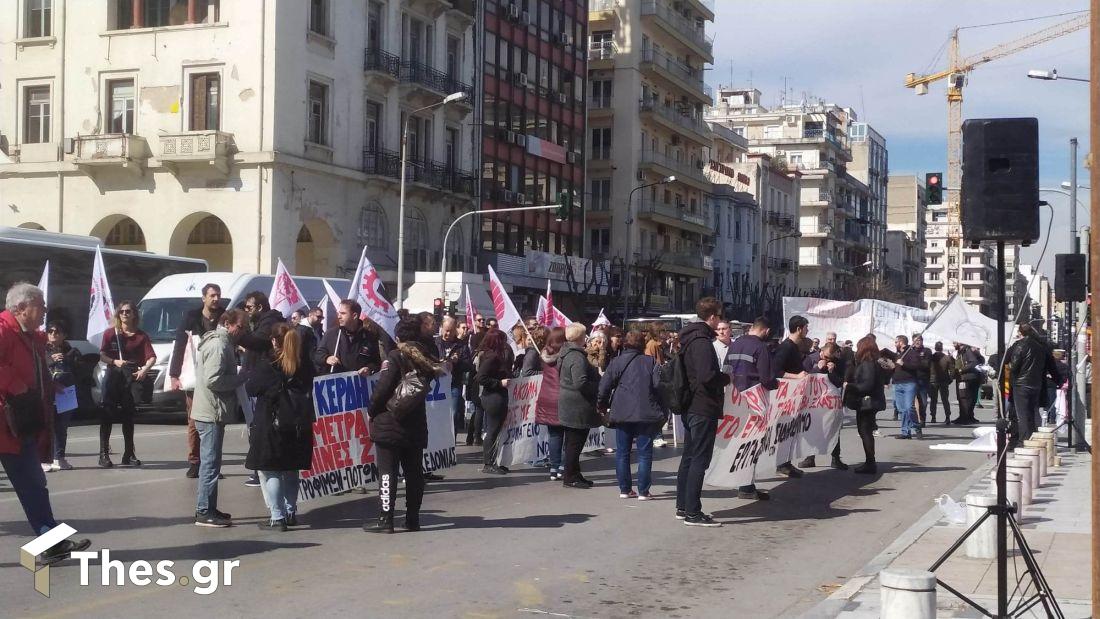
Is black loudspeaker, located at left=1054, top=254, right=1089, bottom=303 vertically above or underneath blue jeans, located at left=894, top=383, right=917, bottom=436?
above

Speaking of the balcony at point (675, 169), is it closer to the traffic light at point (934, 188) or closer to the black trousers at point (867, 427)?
the traffic light at point (934, 188)

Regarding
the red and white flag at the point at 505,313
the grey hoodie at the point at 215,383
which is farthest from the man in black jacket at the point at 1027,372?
the grey hoodie at the point at 215,383

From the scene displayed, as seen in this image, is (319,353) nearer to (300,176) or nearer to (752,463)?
(752,463)

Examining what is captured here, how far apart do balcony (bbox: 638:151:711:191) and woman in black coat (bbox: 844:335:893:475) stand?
54.0 metres

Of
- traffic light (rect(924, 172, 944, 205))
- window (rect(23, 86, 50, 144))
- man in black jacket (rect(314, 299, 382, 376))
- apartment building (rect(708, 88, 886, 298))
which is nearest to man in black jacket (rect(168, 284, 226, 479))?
man in black jacket (rect(314, 299, 382, 376))

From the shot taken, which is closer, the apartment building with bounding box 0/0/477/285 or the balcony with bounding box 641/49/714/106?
the apartment building with bounding box 0/0/477/285

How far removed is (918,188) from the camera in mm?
157875

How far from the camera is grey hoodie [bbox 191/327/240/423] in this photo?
10.1 meters

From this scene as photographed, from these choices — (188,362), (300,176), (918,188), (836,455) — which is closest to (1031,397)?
(836,455)

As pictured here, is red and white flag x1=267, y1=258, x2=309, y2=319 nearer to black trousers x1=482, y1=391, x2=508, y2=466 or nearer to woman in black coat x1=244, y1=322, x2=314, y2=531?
black trousers x1=482, y1=391, x2=508, y2=466

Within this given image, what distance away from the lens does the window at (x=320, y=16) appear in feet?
138

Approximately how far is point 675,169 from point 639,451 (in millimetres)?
61880

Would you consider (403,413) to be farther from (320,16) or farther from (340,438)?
(320,16)

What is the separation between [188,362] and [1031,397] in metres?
11.5
